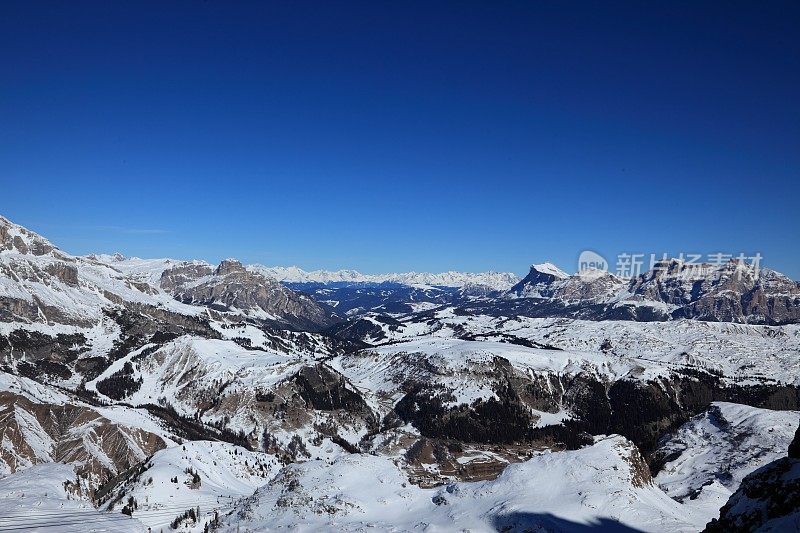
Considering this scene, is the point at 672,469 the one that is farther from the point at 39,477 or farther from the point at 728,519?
the point at 39,477

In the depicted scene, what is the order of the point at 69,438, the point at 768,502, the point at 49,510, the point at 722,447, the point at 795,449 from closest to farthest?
the point at 768,502, the point at 795,449, the point at 49,510, the point at 722,447, the point at 69,438

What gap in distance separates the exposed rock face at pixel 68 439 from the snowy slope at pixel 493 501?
105230mm

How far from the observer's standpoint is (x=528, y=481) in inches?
3386

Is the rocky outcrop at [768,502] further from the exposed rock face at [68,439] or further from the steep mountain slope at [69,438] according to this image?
the exposed rock face at [68,439]

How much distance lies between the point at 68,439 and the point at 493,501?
6607 inches

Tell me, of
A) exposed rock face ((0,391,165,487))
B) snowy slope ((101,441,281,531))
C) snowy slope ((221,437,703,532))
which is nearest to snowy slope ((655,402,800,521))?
snowy slope ((221,437,703,532))

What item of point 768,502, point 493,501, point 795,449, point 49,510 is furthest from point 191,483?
point 795,449

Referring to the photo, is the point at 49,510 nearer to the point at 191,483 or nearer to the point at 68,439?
the point at 191,483

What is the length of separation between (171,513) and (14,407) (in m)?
108

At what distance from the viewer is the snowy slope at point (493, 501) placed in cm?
7306

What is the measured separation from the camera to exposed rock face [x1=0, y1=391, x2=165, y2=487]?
163375mm

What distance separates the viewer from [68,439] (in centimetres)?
17875

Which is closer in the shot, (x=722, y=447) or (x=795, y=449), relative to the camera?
(x=795, y=449)

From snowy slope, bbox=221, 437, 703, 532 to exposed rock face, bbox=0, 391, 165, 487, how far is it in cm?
10523
